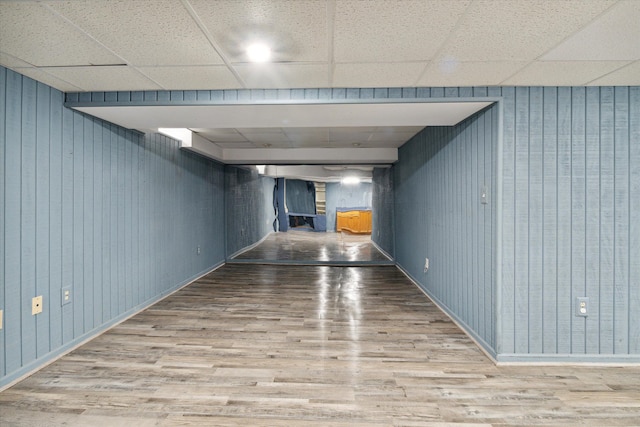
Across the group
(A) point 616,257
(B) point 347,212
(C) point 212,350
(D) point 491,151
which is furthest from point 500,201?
(B) point 347,212

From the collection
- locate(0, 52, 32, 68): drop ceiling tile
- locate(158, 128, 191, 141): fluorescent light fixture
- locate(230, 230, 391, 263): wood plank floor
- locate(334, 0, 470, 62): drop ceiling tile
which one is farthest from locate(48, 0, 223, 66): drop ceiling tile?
locate(230, 230, 391, 263): wood plank floor

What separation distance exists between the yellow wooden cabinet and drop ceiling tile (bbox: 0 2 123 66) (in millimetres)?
9952

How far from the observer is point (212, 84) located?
2377 millimetres

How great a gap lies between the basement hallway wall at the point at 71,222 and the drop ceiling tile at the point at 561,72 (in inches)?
131

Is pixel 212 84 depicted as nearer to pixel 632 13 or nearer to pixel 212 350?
pixel 212 350

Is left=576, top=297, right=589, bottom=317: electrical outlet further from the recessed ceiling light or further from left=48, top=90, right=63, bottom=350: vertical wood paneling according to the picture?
left=48, top=90, right=63, bottom=350: vertical wood paneling

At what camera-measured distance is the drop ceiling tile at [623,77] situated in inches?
80.0

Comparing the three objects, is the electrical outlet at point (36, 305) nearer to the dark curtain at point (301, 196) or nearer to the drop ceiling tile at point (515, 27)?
the drop ceiling tile at point (515, 27)

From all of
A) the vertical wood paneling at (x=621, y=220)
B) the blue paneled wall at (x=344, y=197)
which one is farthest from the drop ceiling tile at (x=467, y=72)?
the blue paneled wall at (x=344, y=197)

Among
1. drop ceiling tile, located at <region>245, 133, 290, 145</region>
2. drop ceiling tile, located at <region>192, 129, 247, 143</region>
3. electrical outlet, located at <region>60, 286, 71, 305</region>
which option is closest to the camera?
electrical outlet, located at <region>60, 286, 71, 305</region>

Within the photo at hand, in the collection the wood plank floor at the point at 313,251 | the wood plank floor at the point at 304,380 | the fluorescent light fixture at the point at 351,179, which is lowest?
the wood plank floor at the point at 304,380

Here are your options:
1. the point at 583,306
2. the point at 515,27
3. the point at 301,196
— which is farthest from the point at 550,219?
the point at 301,196

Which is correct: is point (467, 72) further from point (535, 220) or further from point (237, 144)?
point (237, 144)

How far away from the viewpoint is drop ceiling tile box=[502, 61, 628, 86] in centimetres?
198
